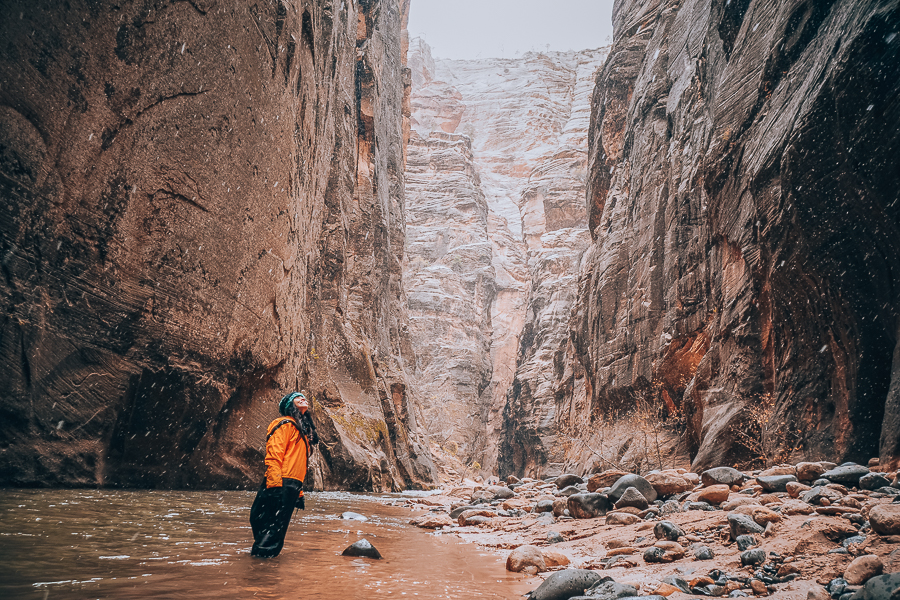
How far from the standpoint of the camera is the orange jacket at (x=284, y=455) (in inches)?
211

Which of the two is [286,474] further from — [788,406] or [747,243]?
[747,243]

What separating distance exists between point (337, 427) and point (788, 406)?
14399mm

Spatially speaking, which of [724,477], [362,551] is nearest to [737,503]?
[724,477]

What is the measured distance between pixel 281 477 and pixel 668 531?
157 inches

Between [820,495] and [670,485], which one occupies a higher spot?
[820,495]

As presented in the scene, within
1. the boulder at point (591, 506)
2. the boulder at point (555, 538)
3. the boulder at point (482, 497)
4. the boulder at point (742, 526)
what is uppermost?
the boulder at point (742, 526)

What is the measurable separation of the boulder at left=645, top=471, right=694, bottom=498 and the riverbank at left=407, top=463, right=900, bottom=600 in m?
0.02

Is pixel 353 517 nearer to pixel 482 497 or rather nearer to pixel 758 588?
pixel 482 497

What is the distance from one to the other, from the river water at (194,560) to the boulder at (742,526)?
1905 millimetres

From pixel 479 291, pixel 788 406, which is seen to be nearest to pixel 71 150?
pixel 788 406

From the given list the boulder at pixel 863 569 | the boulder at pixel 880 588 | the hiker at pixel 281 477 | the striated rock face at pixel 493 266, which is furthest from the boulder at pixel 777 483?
the striated rock face at pixel 493 266

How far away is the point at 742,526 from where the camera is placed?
4.67 meters

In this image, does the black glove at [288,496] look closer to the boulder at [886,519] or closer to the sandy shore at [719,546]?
the sandy shore at [719,546]

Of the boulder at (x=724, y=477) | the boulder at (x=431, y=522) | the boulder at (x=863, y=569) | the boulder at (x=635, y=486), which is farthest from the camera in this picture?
the boulder at (x=431, y=522)
